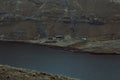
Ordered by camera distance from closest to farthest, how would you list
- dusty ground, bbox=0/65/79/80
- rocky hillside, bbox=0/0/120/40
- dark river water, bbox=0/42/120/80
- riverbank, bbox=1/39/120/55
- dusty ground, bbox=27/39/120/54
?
dusty ground, bbox=0/65/79/80 → dark river water, bbox=0/42/120/80 → riverbank, bbox=1/39/120/55 → dusty ground, bbox=27/39/120/54 → rocky hillside, bbox=0/0/120/40

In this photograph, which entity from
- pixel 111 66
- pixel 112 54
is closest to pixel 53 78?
pixel 111 66

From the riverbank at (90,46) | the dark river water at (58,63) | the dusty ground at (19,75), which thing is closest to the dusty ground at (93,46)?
the riverbank at (90,46)

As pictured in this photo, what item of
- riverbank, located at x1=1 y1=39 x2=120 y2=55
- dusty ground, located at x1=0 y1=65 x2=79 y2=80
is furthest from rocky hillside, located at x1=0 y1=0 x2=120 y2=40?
dusty ground, located at x1=0 y1=65 x2=79 y2=80

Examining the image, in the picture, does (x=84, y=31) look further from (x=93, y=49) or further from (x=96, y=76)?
(x=96, y=76)

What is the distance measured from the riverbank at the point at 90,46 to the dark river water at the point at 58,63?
2.64m

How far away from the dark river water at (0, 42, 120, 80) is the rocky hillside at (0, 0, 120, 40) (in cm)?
745

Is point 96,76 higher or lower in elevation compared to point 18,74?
lower

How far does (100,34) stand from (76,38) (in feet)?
10.0

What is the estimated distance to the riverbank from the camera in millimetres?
44037

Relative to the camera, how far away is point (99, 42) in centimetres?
4684

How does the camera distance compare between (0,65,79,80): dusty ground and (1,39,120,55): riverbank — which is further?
(1,39,120,55): riverbank

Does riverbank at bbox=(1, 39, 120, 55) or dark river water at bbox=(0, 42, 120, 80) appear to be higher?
dark river water at bbox=(0, 42, 120, 80)

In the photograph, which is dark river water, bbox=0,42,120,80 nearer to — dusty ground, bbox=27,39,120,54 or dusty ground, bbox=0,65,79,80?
dusty ground, bbox=27,39,120,54

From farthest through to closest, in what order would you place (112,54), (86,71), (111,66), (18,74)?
(112,54), (111,66), (86,71), (18,74)
